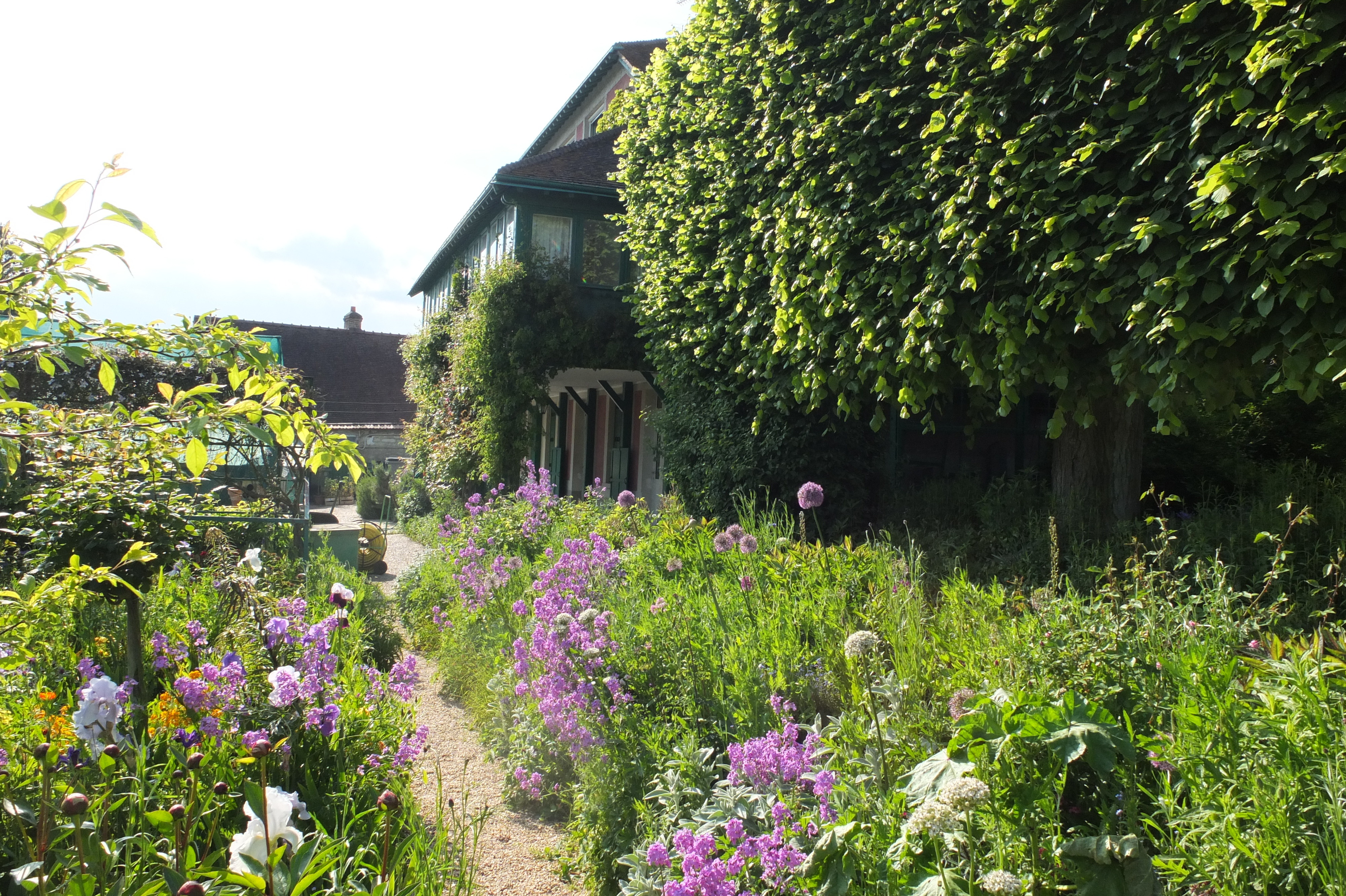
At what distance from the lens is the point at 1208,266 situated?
406 cm

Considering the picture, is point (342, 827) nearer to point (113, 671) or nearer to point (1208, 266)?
point (113, 671)

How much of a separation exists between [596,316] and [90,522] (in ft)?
32.8

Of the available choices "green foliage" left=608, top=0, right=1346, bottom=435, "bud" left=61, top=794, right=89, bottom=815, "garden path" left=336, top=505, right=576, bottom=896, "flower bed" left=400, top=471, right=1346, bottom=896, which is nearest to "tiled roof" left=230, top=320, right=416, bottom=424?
"green foliage" left=608, top=0, right=1346, bottom=435

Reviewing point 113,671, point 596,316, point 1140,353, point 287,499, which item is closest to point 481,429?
point 596,316

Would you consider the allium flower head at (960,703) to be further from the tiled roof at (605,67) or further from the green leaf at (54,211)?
the tiled roof at (605,67)

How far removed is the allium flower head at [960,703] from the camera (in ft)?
8.54

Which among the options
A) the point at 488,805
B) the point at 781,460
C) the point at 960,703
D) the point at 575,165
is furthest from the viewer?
the point at 575,165

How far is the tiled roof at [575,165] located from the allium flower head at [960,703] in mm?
12488

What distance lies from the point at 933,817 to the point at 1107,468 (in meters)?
5.37

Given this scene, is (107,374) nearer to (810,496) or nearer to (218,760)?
(218,760)

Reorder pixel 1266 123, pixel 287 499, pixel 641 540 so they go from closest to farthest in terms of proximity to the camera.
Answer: pixel 1266 123 → pixel 641 540 → pixel 287 499

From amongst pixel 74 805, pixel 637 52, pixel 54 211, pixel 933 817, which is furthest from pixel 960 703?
pixel 637 52

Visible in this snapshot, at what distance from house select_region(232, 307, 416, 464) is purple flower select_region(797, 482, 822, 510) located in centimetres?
2957

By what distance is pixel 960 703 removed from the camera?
2.79 metres
